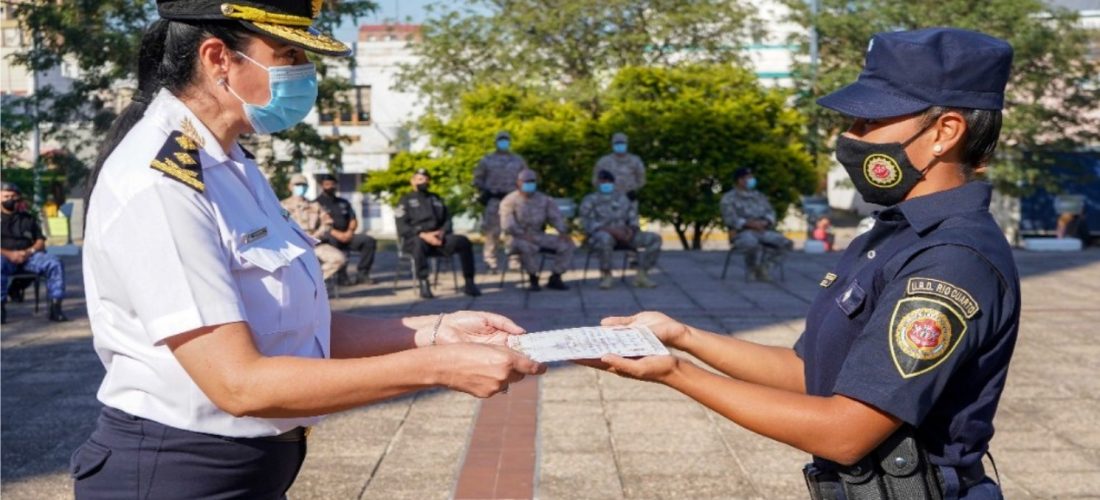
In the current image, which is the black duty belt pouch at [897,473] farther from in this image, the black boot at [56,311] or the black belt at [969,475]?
the black boot at [56,311]

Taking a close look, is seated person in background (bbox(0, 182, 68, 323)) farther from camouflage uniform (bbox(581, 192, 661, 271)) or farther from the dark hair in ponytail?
the dark hair in ponytail

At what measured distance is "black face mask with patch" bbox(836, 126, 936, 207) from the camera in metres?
2.46

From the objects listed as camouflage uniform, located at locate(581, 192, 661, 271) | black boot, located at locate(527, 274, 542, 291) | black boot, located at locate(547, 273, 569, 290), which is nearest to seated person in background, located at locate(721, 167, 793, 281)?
camouflage uniform, located at locate(581, 192, 661, 271)

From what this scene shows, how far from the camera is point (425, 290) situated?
12594mm

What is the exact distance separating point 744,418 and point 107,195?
125 centimetres

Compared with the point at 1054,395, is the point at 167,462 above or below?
above

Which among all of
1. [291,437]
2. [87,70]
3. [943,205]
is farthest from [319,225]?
[943,205]

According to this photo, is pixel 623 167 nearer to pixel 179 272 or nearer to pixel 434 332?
pixel 434 332

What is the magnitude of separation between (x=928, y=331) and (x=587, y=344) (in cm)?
67

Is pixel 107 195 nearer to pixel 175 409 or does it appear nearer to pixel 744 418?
pixel 175 409

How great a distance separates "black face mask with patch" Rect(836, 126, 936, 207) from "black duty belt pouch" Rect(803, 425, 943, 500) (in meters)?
0.52

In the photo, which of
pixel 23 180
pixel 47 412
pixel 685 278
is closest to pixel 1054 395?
pixel 47 412

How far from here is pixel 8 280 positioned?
1102cm

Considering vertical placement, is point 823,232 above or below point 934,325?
below
